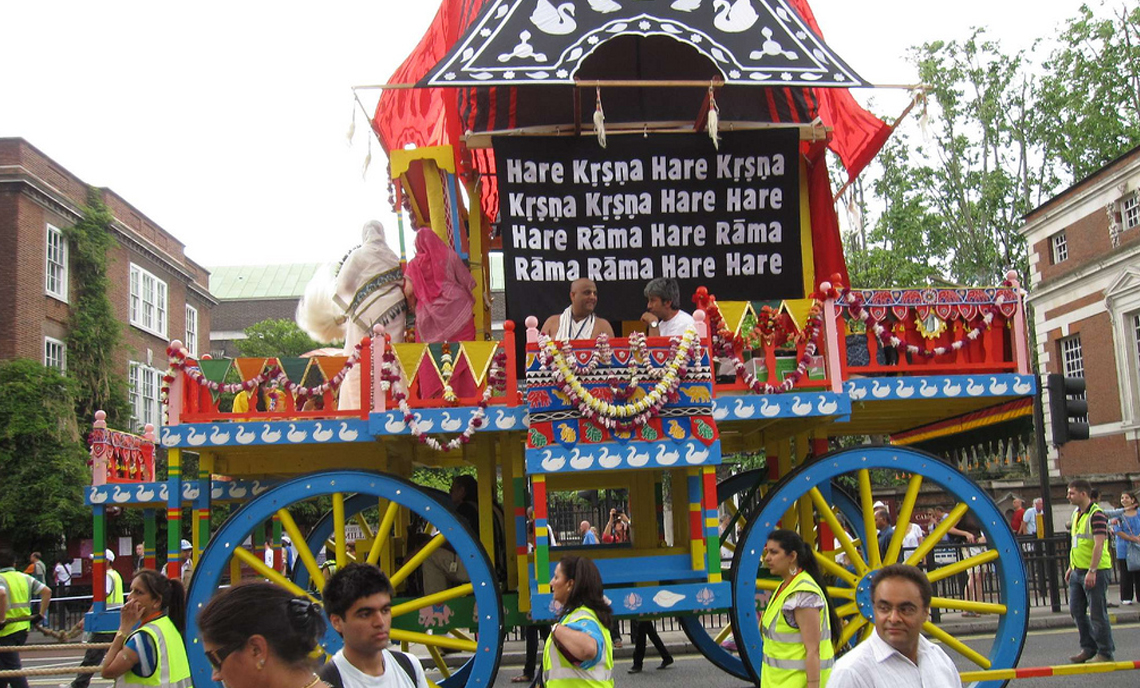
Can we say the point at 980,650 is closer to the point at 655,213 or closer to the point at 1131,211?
the point at 655,213

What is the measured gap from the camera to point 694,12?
8.69 m

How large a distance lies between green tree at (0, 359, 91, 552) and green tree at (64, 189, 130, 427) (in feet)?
6.28

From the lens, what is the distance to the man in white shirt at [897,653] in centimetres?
353

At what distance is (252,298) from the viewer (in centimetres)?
5322

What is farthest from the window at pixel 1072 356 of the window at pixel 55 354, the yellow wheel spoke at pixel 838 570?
the window at pixel 55 354

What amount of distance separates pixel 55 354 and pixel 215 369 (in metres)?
23.7

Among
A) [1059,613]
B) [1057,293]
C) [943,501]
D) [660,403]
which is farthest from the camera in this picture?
[1057,293]

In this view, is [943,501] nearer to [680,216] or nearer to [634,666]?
[634,666]

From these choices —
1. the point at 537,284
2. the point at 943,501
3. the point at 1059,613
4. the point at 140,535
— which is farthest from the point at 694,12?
the point at 140,535

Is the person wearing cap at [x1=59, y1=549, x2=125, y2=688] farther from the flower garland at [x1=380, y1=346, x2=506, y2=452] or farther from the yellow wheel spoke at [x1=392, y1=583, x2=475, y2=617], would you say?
the flower garland at [x1=380, y1=346, x2=506, y2=452]

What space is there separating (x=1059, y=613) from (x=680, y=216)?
9.76 m

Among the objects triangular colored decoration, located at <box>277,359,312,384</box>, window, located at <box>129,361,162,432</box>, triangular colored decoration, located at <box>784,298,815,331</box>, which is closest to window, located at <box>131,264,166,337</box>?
window, located at <box>129,361,162,432</box>

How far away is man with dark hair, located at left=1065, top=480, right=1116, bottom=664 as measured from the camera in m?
10.1

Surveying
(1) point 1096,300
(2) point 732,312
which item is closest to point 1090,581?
(2) point 732,312
